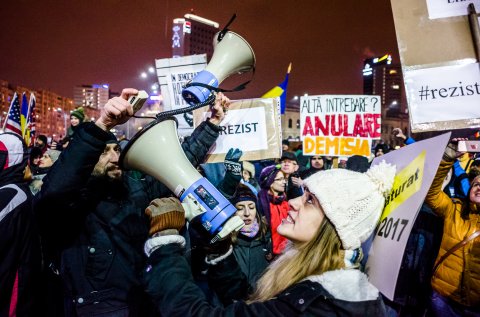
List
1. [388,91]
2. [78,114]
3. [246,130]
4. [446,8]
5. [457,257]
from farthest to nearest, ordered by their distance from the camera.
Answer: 1. [388,91]
2. [78,114]
3. [246,130]
4. [457,257]
5. [446,8]

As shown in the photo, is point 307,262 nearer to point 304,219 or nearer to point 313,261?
point 313,261

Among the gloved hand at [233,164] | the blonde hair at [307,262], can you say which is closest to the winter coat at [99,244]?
the gloved hand at [233,164]

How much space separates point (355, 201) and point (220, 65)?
1580 millimetres

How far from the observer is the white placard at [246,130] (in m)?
3.77

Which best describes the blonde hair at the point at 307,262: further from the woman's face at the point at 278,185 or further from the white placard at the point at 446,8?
the woman's face at the point at 278,185

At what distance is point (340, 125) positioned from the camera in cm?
655

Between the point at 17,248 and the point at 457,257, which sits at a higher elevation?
the point at 17,248

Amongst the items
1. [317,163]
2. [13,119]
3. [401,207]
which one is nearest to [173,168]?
[401,207]

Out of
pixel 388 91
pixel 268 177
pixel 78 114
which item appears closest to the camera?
pixel 268 177

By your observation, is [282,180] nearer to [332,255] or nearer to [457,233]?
[457,233]

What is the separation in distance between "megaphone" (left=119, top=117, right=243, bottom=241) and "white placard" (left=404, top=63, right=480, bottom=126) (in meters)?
1.57

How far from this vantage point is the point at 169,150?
6.15ft

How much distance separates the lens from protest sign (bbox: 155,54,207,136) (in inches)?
175

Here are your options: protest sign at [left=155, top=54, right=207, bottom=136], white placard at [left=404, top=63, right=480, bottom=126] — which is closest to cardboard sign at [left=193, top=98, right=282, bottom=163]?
protest sign at [left=155, top=54, right=207, bottom=136]
